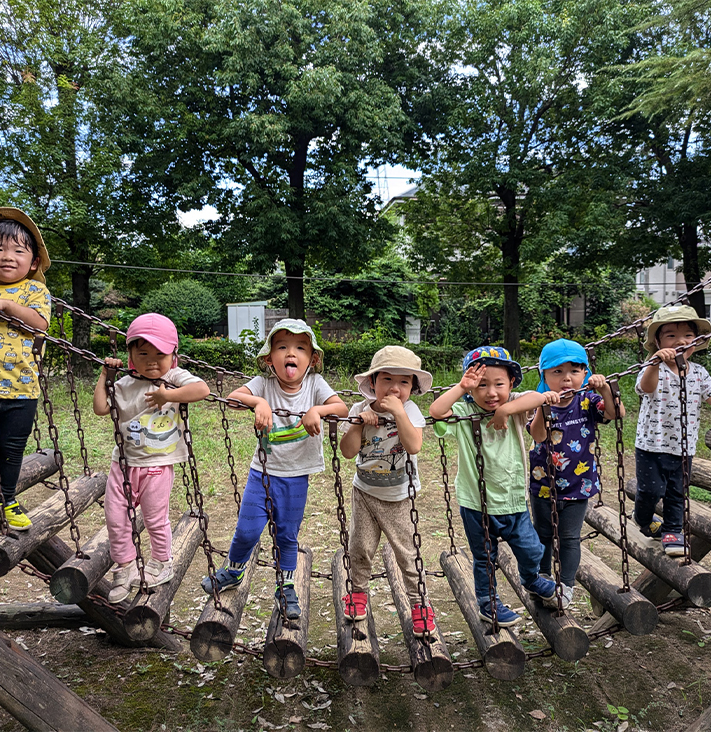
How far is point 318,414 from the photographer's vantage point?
2.40 metres

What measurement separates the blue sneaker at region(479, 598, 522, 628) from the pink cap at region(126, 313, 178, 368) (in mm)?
1803

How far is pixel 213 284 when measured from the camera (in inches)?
790

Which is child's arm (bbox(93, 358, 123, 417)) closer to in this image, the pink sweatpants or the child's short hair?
the pink sweatpants

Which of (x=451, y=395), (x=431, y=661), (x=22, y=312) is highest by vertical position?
(x=22, y=312)

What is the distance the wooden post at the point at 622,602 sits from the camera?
254cm

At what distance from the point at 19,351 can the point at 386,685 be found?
8.91 ft

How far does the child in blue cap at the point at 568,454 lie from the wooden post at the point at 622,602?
0.10 metres

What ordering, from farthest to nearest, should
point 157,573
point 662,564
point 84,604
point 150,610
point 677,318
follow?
point 84,604, point 677,318, point 662,564, point 157,573, point 150,610

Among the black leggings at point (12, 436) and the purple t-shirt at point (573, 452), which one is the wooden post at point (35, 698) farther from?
the purple t-shirt at point (573, 452)

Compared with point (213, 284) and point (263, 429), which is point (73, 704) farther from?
point (213, 284)

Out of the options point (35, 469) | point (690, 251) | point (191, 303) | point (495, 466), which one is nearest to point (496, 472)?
point (495, 466)

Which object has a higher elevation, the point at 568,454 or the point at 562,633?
the point at 568,454

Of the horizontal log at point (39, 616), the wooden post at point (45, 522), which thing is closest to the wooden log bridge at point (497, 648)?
the wooden post at point (45, 522)

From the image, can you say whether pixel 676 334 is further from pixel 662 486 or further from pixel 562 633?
pixel 562 633
